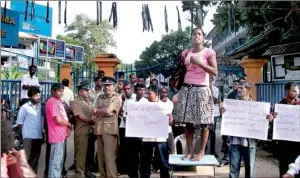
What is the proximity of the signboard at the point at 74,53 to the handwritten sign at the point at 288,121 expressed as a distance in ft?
58.9

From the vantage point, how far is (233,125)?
5.68m

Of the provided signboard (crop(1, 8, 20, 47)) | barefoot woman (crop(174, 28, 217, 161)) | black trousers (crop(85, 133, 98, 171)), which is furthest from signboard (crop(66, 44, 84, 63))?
barefoot woman (crop(174, 28, 217, 161))

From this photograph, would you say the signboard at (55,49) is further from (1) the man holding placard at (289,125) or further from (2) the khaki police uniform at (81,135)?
(1) the man holding placard at (289,125)

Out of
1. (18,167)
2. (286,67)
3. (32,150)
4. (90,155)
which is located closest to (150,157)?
(90,155)

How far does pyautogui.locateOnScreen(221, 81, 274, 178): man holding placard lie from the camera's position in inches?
220

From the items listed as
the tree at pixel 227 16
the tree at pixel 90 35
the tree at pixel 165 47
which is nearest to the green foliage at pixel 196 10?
the tree at pixel 227 16

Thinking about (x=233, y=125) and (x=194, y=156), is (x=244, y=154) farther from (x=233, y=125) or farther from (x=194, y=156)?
(x=194, y=156)

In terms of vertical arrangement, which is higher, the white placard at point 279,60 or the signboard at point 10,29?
the signboard at point 10,29

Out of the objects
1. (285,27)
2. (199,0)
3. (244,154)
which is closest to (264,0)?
(285,27)

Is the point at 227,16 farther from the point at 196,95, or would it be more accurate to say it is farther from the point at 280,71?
the point at 196,95

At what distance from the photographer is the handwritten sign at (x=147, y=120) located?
19.8ft

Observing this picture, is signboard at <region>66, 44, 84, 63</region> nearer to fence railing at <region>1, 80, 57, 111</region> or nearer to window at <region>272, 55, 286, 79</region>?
fence railing at <region>1, 80, 57, 111</region>

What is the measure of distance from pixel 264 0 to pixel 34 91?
5.85 metres

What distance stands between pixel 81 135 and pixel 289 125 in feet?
11.3
